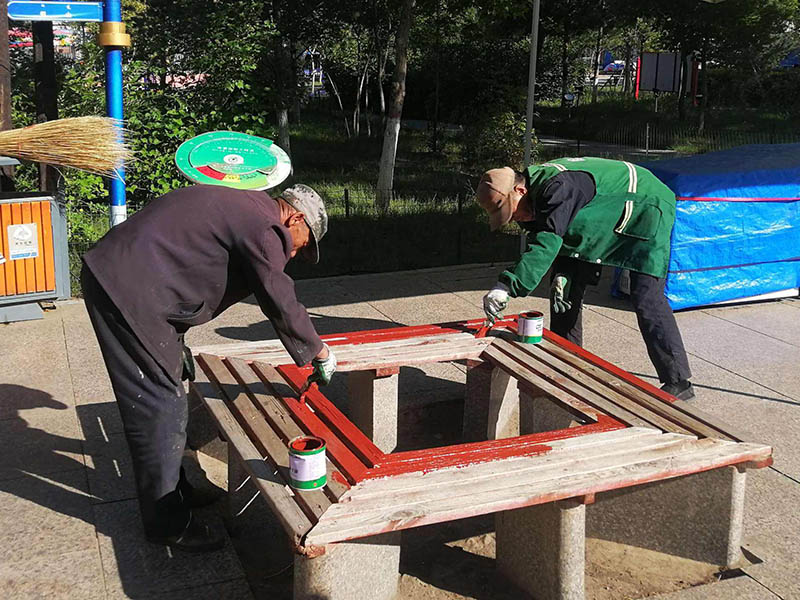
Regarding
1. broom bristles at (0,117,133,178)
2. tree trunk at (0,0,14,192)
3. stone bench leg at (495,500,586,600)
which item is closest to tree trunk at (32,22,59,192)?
tree trunk at (0,0,14,192)

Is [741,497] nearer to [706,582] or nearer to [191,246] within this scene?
[706,582]

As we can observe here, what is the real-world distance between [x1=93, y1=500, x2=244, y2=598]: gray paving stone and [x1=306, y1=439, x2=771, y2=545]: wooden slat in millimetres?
835

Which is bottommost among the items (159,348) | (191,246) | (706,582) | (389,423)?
(706,582)

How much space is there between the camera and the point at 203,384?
405cm

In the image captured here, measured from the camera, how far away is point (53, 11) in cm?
577

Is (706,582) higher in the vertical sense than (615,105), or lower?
lower

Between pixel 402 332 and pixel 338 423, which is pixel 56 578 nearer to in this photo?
pixel 338 423

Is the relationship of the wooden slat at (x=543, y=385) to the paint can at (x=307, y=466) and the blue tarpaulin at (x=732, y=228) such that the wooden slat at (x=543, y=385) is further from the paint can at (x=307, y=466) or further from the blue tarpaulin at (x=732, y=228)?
the blue tarpaulin at (x=732, y=228)

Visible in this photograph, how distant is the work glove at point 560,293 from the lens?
494 cm

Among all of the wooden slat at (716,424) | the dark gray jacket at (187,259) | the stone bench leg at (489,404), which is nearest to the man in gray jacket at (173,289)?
the dark gray jacket at (187,259)

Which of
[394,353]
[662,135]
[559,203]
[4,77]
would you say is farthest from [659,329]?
[662,135]

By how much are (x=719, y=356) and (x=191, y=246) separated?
4.15 meters

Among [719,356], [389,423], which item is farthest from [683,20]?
[389,423]

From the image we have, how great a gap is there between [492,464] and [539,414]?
3.64 feet
